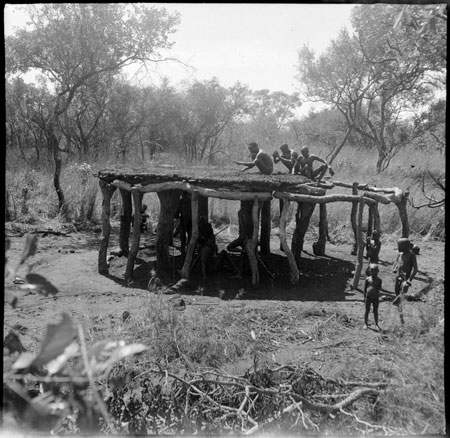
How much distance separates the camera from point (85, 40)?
14.3 meters

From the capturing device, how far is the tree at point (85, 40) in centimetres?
1403

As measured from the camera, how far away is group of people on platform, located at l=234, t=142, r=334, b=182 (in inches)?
375

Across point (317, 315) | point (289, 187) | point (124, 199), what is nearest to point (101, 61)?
point (124, 199)

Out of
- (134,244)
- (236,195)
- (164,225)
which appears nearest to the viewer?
(236,195)

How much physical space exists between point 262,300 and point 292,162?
13.5 ft

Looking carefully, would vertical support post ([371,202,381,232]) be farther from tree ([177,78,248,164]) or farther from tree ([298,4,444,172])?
tree ([177,78,248,164])

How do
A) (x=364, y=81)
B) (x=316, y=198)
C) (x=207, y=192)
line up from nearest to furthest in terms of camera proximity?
1. (x=316, y=198)
2. (x=207, y=192)
3. (x=364, y=81)

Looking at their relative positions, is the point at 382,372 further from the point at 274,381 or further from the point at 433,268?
the point at 433,268

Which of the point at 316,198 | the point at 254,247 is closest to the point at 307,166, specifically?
the point at 316,198

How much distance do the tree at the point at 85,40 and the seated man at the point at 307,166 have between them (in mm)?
6486

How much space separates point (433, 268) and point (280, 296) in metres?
3.95

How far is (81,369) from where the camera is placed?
1.45 m

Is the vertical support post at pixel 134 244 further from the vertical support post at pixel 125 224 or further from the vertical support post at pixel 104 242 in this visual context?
the vertical support post at pixel 125 224

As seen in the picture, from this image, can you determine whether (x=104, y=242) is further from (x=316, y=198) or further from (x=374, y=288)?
(x=374, y=288)
